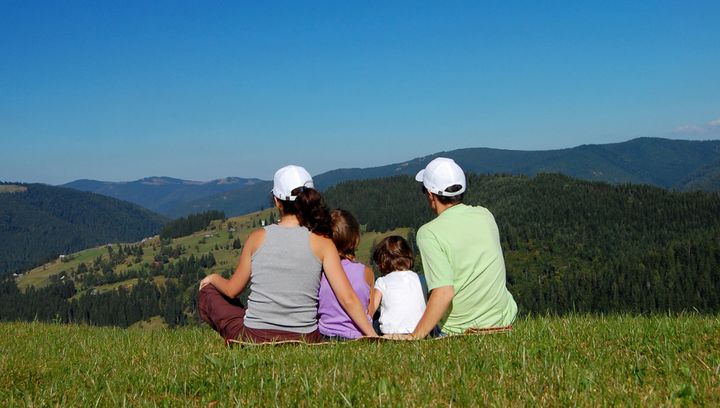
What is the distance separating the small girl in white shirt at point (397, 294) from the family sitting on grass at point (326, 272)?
0.58m

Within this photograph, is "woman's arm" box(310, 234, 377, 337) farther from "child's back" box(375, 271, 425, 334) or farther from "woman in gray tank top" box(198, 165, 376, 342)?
"child's back" box(375, 271, 425, 334)

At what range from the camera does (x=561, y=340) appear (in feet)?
25.0

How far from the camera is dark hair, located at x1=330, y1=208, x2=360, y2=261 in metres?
9.48

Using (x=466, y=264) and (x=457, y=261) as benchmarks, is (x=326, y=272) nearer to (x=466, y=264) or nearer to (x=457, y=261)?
(x=457, y=261)

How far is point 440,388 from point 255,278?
412 centimetres

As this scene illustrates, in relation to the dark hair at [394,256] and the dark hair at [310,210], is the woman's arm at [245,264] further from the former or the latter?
the dark hair at [394,256]

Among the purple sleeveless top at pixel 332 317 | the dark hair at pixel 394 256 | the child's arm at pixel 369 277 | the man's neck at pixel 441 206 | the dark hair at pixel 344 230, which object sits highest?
the man's neck at pixel 441 206

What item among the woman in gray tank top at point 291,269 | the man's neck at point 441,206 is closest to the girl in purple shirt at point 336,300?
the woman in gray tank top at point 291,269

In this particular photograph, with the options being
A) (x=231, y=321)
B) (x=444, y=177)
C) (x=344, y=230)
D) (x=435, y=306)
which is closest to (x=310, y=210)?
(x=344, y=230)

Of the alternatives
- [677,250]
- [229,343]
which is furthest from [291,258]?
[677,250]

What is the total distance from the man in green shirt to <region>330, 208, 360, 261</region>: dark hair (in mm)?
1292

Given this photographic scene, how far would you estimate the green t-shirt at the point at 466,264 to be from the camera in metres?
8.38

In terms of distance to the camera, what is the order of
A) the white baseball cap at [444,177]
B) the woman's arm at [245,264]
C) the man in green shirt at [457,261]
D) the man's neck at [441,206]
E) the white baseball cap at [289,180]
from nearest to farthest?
the man in green shirt at [457,261], the white baseball cap at [289,180], the woman's arm at [245,264], the white baseball cap at [444,177], the man's neck at [441,206]

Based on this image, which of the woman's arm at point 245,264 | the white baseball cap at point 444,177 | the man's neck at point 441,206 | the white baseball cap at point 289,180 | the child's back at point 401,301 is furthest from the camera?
the child's back at point 401,301
